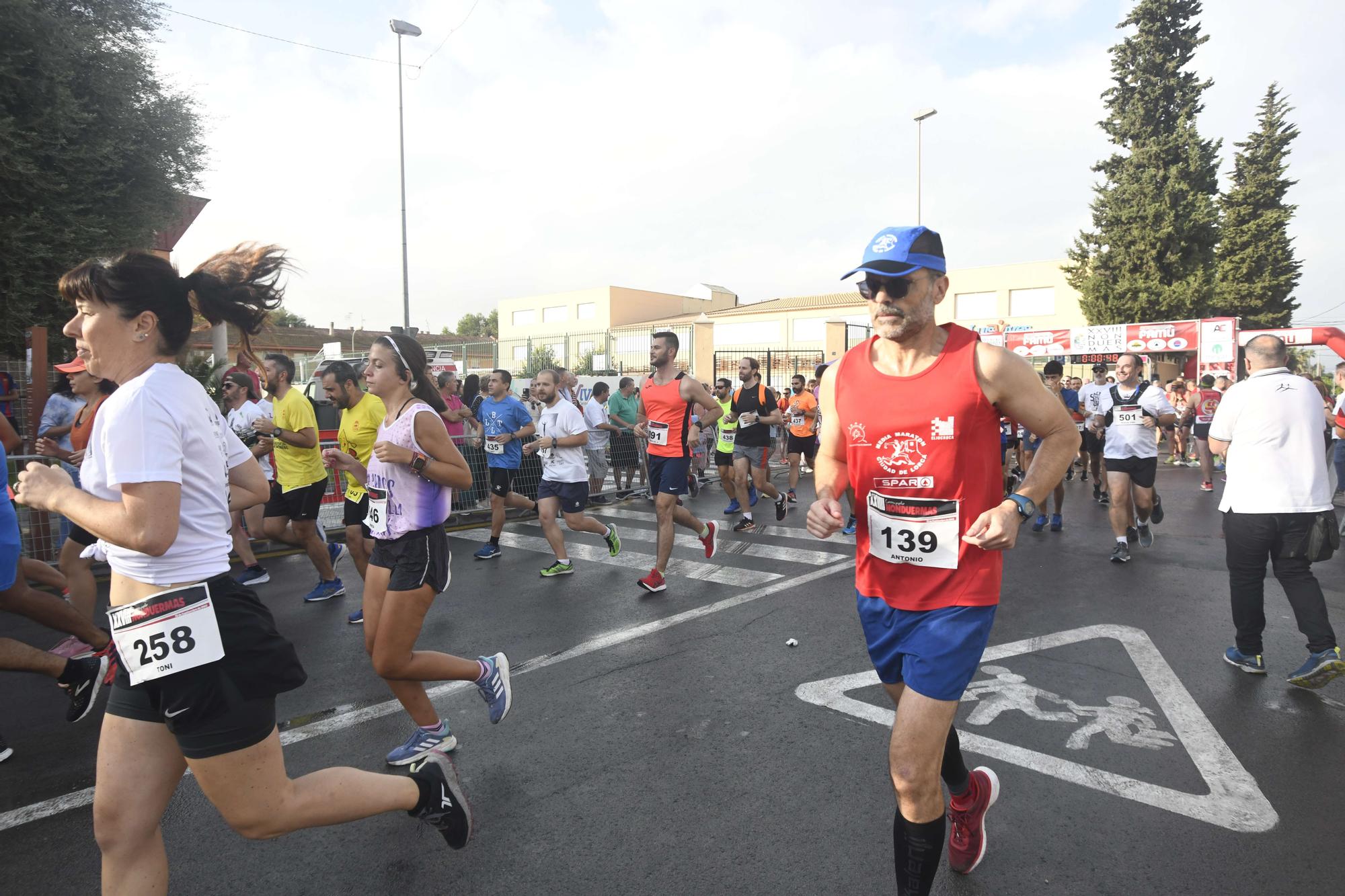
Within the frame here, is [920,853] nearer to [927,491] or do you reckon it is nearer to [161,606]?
[927,491]

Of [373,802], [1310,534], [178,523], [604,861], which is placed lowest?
[604,861]

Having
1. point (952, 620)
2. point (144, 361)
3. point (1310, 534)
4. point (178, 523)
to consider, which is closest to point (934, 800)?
point (952, 620)

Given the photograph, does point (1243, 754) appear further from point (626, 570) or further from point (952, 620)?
point (626, 570)

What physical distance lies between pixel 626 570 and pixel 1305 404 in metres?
5.32

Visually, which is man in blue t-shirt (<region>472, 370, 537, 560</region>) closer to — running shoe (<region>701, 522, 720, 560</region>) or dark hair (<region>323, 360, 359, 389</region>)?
running shoe (<region>701, 522, 720, 560</region>)

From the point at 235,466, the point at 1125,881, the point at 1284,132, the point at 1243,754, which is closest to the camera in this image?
the point at 1125,881

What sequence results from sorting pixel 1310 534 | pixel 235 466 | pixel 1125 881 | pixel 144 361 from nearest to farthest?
pixel 144 361
pixel 1125 881
pixel 235 466
pixel 1310 534

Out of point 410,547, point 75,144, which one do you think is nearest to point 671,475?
point 410,547

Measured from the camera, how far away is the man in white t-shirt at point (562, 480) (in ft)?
24.3

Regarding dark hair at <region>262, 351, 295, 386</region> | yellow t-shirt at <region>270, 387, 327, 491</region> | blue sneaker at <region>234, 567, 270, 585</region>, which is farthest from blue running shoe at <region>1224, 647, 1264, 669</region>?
blue sneaker at <region>234, 567, 270, 585</region>

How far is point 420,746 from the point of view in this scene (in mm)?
3656

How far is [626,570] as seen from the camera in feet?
25.1

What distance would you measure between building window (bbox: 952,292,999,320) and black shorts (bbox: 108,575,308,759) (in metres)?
50.4

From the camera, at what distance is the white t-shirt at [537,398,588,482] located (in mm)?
7457
